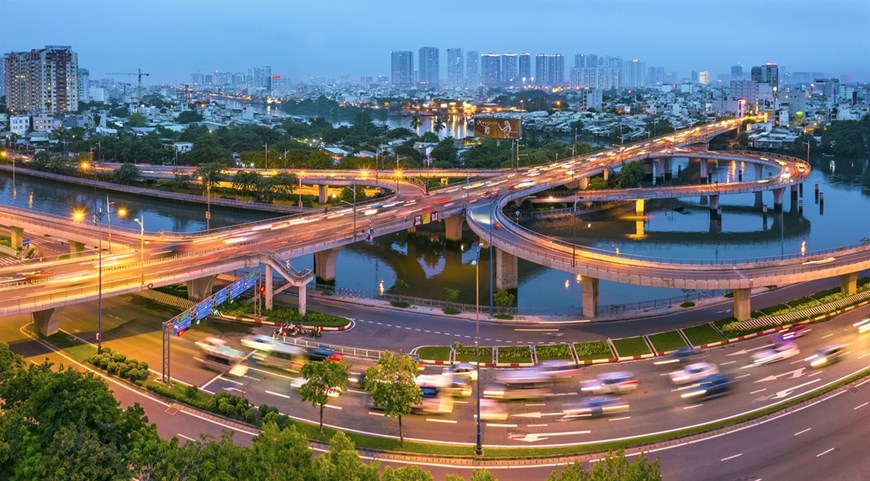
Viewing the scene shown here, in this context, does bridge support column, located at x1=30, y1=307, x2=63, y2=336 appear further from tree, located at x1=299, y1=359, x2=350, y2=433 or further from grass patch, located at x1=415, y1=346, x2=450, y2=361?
grass patch, located at x1=415, y1=346, x2=450, y2=361

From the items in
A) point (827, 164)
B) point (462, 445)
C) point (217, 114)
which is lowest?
point (462, 445)

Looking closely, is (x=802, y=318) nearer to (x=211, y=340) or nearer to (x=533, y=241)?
(x=533, y=241)

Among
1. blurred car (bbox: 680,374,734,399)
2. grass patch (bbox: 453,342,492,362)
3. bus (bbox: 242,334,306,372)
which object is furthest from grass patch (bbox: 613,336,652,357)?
bus (bbox: 242,334,306,372)

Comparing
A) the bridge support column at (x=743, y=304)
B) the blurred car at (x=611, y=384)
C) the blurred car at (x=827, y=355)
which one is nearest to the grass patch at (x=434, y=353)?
the blurred car at (x=611, y=384)

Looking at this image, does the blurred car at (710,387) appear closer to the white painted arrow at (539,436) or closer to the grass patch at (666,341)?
the grass patch at (666,341)

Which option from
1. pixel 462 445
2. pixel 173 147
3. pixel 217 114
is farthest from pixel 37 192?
pixel 217 114
